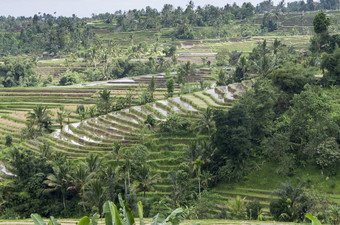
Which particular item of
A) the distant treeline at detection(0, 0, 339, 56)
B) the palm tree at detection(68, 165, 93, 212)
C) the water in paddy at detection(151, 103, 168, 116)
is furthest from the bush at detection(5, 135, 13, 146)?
the distant treeline at detection(0, 0, 339, 56)

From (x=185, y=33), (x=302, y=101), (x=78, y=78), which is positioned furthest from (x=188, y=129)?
(x=185, y=33)

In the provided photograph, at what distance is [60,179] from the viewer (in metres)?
24.3

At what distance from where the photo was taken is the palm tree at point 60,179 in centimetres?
2420

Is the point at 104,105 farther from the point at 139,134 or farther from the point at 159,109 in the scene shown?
the point at 139,134

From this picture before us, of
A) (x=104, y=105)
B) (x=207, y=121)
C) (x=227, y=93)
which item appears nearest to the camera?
(x=207, y=121)

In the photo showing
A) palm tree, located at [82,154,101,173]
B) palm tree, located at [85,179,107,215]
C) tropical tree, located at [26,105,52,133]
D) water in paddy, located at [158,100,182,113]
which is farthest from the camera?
water in paddy, located at [158,100,182,113]

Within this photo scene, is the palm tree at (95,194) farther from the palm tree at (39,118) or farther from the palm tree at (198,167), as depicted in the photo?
the palm tree at (39,118)

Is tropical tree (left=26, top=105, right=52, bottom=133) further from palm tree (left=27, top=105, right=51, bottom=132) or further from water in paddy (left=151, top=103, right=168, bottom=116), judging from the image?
water in paddy (left=151, top=103, right=168, bottom=116)

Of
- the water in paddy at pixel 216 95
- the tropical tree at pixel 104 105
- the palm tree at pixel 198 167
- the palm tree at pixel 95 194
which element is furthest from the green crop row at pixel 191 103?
the palm tree at pixel 95 194

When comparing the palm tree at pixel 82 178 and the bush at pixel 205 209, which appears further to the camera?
the palm tree at pixel 82 178

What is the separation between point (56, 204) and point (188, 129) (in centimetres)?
1127

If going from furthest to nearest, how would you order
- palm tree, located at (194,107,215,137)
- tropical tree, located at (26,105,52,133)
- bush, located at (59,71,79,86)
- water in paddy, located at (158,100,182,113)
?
1. bush, located at (59,71,79,86)
2. water in paddy, located at (158,100,182,113)
3. tropical tree, located at (26,105,52,133)
4. palm tree, located at (194,107,215,137)

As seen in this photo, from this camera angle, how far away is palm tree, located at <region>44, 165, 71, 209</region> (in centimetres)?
2420

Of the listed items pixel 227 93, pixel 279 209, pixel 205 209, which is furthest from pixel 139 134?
pixel 279 209
